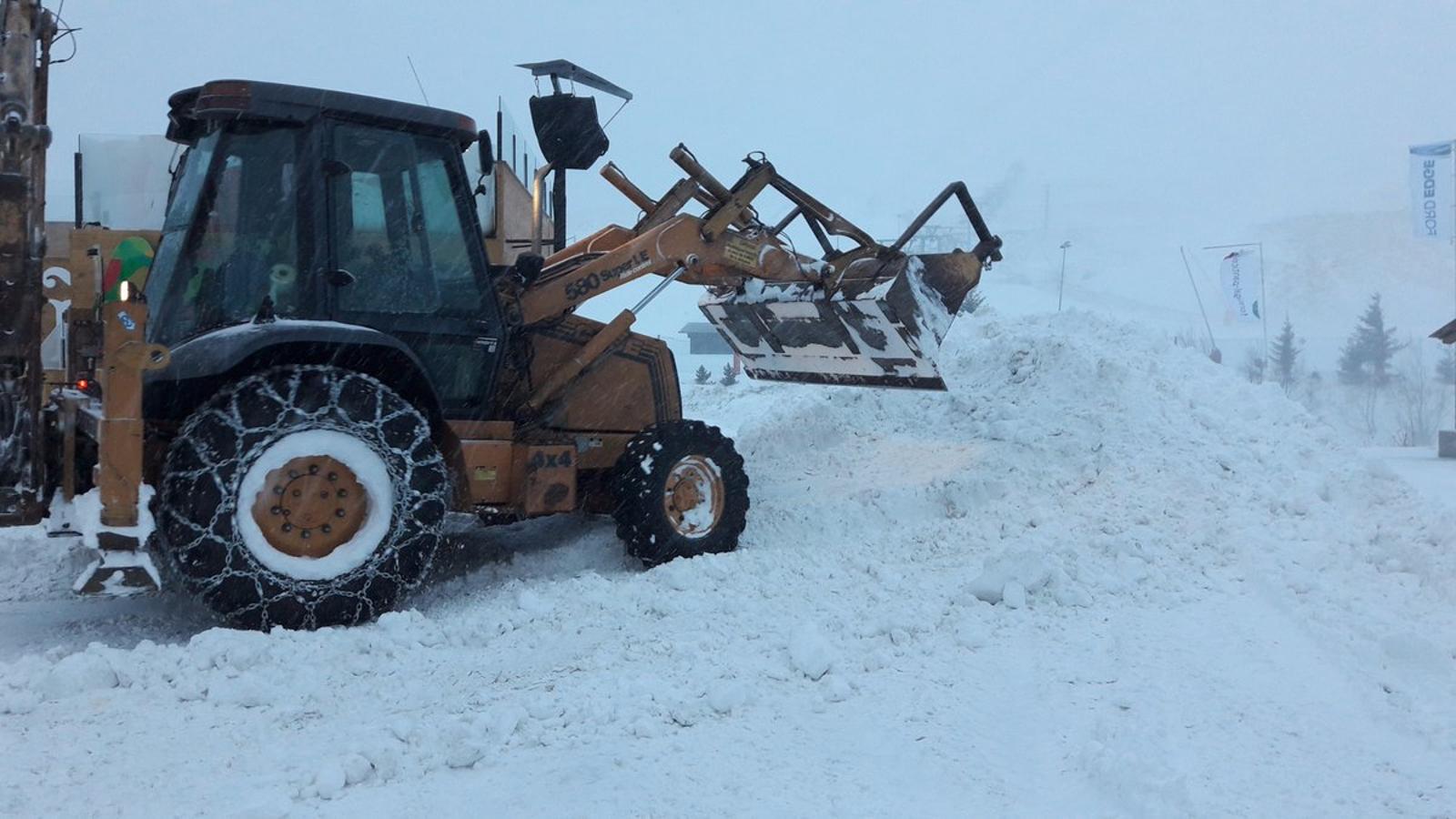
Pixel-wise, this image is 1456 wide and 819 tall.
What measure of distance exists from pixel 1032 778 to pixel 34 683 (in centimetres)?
302

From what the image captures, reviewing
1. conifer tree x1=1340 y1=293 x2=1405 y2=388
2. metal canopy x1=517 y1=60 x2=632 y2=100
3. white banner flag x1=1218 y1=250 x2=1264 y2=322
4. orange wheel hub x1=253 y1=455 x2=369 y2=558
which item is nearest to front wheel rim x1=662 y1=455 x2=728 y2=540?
orange wheel hub x1=253 y1=455 x2=369 y2=558

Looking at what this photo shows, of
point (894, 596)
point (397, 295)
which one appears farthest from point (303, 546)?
point (894, 596)

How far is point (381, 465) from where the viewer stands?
4328mm

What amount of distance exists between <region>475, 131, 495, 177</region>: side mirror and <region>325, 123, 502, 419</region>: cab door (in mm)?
135

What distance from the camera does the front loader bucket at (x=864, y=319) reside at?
6.23 metres

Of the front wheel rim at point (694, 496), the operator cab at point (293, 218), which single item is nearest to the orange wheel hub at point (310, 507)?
the operator cab at point (293, 218)

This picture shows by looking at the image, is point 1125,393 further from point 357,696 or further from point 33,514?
point 33,514

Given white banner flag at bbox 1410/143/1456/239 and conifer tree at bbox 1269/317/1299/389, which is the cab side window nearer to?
white banner flag at bbox 1410/143/1456/239

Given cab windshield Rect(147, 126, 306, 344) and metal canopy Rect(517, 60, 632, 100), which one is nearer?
cab windshield Rect(147, 126, 306, 344)

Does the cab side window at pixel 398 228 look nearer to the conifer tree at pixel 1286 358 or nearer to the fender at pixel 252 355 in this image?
the fender at pixel 252 355

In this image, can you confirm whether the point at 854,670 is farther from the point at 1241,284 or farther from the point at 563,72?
the point at 1241,284

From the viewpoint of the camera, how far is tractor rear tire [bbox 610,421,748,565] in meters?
5.34

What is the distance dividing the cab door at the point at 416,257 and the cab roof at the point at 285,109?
0.06 metres

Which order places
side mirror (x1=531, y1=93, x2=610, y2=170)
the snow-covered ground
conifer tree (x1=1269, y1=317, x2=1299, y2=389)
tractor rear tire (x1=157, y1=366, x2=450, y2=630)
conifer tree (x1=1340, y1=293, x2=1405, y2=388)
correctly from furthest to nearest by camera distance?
conifer tree (x1=1340, y1=293, x2=1405, y2=388) < conifer tree (x1=1269, y1=317, x2=1299, y2=389) < side mirror (x1=531, y1=93, x2=610, y2=170) < tractor rear tire (x1=157, y1=366, x2=450, y2=630) < the snow-covered ground
